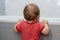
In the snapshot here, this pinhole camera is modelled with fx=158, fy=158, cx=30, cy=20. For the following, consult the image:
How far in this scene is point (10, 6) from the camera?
6.20 feet

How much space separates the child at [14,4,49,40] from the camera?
3.49ft

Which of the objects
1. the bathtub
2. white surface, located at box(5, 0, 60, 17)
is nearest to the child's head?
the bathtub

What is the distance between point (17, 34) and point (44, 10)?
752mm

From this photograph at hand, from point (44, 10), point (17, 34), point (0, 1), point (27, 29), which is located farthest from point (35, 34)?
point (0, 1)

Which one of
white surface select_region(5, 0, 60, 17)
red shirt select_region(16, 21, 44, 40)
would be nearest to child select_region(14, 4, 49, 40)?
red shirt select_region(16, 21, 44, 40)

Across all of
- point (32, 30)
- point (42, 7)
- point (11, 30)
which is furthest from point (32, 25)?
point (42, 7)

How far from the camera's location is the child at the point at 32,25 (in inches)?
41.9

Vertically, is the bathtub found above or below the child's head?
below

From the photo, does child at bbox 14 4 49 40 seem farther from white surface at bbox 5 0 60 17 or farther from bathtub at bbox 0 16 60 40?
white surface at bbox 5 0 60 17

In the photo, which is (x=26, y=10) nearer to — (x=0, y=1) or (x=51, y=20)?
(x=51, y=20)

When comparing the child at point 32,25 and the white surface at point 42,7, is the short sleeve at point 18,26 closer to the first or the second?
the child at point 32,25

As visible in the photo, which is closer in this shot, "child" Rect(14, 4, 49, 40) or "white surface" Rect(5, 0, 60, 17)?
"child" Rect(14, 4, 49, 40)

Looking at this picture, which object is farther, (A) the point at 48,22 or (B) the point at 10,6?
(B) the point at 10,6

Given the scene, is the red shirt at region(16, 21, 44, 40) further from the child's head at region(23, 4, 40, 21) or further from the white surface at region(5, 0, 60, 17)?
the white surface at region(5, 0, 60, 17)
